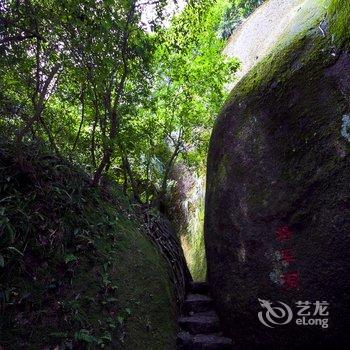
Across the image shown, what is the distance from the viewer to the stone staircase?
15.9 ft

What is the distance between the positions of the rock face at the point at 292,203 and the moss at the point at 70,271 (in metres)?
1.21

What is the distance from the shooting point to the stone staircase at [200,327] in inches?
190

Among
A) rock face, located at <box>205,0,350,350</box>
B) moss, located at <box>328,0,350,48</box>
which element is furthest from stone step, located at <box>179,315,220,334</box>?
moss, located at <box>328,0,350,48</box>

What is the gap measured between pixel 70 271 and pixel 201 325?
7.88ft

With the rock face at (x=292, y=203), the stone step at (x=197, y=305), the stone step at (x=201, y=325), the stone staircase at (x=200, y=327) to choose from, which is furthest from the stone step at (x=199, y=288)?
the rock face at (x=292, y=203)

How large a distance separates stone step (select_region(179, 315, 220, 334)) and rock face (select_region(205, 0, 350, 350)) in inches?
15.1

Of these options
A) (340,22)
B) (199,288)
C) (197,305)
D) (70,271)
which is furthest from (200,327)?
(340,22)

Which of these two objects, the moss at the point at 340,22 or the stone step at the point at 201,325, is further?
the stone step at the point at 201,325

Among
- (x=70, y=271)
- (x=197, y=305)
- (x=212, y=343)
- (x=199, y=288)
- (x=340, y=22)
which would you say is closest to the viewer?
(x=70, y=271)

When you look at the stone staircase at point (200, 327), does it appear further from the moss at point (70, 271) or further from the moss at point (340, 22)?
the moss at point (340, 22)

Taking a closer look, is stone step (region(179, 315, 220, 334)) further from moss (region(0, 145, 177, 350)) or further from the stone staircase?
moss (region(0, 145, 177, 350))

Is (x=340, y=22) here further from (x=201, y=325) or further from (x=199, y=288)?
(x=199, y=288)

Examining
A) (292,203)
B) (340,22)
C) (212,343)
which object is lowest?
(212,343)

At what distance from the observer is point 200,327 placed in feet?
17.1
